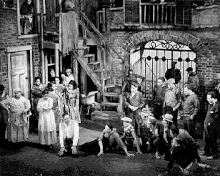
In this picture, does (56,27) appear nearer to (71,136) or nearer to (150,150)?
(71,136)

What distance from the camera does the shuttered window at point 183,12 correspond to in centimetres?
816

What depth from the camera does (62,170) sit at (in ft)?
22.3

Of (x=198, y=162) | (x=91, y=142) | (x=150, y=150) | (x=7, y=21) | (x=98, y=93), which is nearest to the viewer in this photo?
(x=198, y=162)

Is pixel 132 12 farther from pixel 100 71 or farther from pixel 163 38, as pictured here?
pixel 100 71

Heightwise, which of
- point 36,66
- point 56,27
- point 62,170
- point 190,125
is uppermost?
point 56,27

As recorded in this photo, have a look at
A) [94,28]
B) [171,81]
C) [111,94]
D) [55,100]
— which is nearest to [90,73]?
[111,94]

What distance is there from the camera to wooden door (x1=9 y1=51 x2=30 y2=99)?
29.4 ft

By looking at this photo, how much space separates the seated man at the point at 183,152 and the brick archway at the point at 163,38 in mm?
2289

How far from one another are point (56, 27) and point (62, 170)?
12.5ft

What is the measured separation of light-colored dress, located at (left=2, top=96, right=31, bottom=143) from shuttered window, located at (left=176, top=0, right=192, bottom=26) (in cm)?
338

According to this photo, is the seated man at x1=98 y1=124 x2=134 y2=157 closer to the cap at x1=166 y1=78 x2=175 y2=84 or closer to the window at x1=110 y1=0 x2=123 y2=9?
the cap at x1=166 y1=78 x2=175 y2=84

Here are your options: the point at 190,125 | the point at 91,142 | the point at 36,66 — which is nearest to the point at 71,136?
the point at 91,142

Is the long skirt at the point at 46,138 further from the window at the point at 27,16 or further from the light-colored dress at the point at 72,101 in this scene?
the window at the point at 27,16

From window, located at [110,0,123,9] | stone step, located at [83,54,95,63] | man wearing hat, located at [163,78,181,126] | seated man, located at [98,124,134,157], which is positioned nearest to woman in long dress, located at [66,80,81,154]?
seated man, located at [98,124,134,157]
